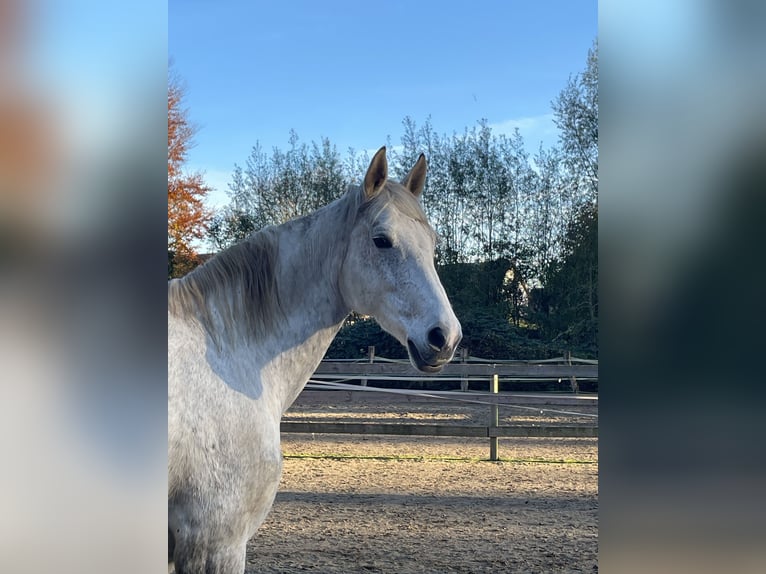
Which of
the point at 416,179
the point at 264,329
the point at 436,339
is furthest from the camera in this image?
the point at 416,179

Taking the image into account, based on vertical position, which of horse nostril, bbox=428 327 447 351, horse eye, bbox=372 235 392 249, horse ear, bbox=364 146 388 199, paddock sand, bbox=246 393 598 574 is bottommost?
paddock sand, bbox=246 393 598 574

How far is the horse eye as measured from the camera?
6.21ft

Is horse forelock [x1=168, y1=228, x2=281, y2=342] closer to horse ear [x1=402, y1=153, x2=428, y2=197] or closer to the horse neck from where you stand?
the horse neck

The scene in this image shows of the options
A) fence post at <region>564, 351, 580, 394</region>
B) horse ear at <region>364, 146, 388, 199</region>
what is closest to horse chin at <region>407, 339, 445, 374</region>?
horse ear at <region>364, 146, 388, 199</region>

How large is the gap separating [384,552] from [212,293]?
8.76ft

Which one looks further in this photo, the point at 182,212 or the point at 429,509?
the point at 182,212

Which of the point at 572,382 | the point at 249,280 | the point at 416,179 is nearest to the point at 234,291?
the point at 249,280

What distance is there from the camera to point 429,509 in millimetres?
4719

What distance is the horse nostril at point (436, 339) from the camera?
5.74 ft

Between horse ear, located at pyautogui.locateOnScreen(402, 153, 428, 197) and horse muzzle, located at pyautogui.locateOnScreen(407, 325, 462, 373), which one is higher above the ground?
horse ear, located at pyautogui.locateOnScreen(402, 153, 428, 197)

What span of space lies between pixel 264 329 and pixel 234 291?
16 centimetres

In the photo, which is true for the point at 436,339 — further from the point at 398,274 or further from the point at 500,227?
A: the point at 500,227
